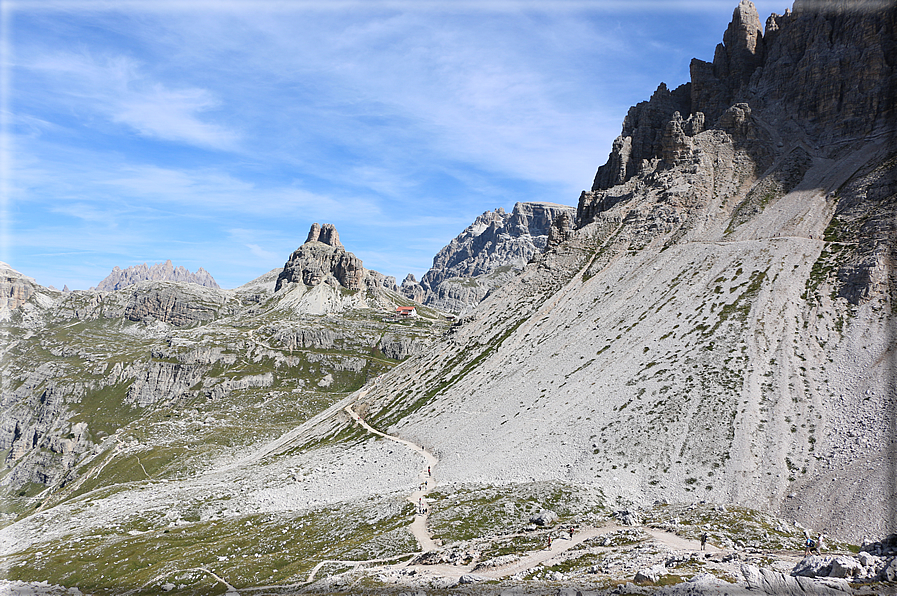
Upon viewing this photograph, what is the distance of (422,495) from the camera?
6981 cm

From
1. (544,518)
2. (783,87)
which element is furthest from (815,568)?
(783,87)

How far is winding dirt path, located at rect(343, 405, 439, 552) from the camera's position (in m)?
53.5

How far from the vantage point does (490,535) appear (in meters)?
51.7

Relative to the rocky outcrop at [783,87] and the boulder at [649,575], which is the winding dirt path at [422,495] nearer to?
the boulder at [649,575]

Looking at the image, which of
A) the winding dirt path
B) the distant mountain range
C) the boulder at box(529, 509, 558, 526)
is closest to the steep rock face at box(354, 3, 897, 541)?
the distant mountain range

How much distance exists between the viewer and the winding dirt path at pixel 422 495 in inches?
2108

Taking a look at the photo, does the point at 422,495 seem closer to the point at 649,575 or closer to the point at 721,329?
the point at 649,575

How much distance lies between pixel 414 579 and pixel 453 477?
3815cm

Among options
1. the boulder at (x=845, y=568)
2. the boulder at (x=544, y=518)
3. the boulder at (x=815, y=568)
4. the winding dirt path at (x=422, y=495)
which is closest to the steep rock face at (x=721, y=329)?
the winding dirt path at (x=422, y=495)

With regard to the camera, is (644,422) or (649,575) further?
(644,422)

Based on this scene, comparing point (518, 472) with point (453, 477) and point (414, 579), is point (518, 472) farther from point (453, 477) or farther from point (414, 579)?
point (414, 579)

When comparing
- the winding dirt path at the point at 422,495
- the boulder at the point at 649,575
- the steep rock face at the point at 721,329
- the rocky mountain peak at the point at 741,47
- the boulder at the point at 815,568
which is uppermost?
the rocky mountain peak at the point at 741,47

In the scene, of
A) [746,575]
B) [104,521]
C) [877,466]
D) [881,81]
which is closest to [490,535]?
[746,575]

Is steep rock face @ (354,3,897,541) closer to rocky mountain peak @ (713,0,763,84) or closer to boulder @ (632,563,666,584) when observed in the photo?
rocky mountain peak @ (713,0,763,84)
